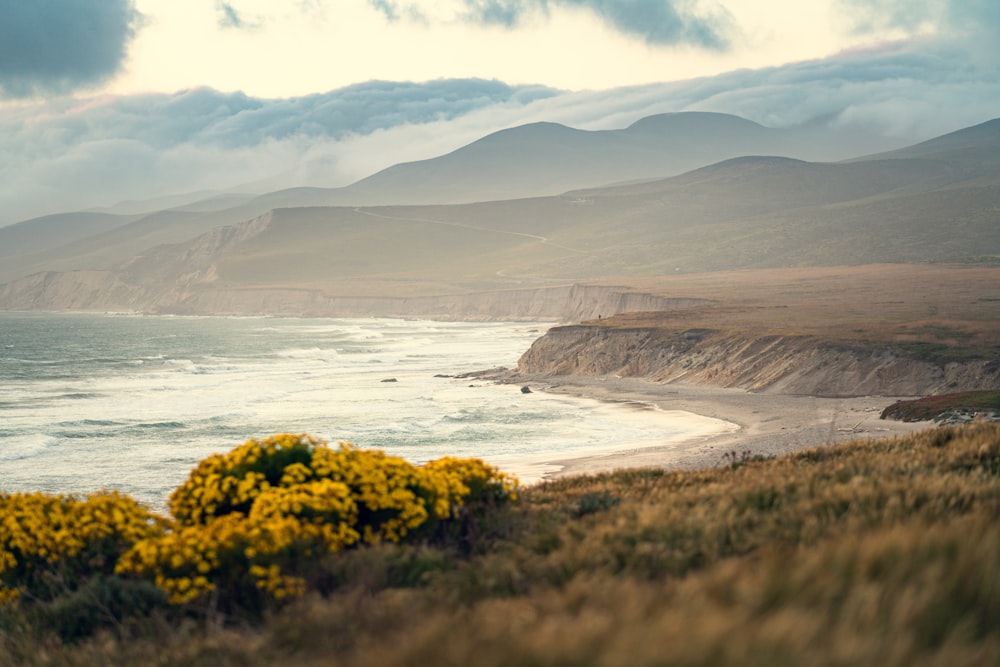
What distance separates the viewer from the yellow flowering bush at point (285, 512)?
31.5 ft

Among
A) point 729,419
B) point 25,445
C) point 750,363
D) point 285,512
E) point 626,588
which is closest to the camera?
point 626,588

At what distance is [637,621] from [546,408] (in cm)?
4830

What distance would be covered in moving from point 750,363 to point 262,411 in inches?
1150

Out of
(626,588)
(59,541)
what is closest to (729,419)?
(59,541)

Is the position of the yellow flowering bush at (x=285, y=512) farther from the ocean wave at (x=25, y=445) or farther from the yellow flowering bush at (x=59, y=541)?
the ocean wave at (x=25, y=445)

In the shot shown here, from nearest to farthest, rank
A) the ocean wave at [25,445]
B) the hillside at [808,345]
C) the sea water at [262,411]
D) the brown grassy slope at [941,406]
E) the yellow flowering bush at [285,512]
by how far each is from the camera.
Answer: the yellow flowering bush at [285,512] < the sea water at [262,411] < the brown grassy slope at [941,406] < the ocean wave at [25,445] < the hillside at [808,345]

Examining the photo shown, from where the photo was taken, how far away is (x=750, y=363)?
62.4 meters

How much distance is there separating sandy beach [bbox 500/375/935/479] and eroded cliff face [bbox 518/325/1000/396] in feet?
5.72

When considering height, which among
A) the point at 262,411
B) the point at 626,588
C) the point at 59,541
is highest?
the point at 626,588

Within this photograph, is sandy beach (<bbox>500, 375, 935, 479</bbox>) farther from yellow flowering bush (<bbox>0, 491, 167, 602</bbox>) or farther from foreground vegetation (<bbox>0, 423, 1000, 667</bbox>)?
yellow flowering bush (<bbox>0, 491, 167, 602</bbox>)

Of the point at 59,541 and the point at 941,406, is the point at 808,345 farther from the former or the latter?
the point at 59,541

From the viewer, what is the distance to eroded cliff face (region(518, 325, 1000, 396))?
5353 cm

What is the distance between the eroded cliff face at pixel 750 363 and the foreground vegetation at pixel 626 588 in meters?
42.5

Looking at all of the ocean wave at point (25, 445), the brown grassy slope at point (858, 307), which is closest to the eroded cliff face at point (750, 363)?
the brown grassy slope at point (858, 307)
